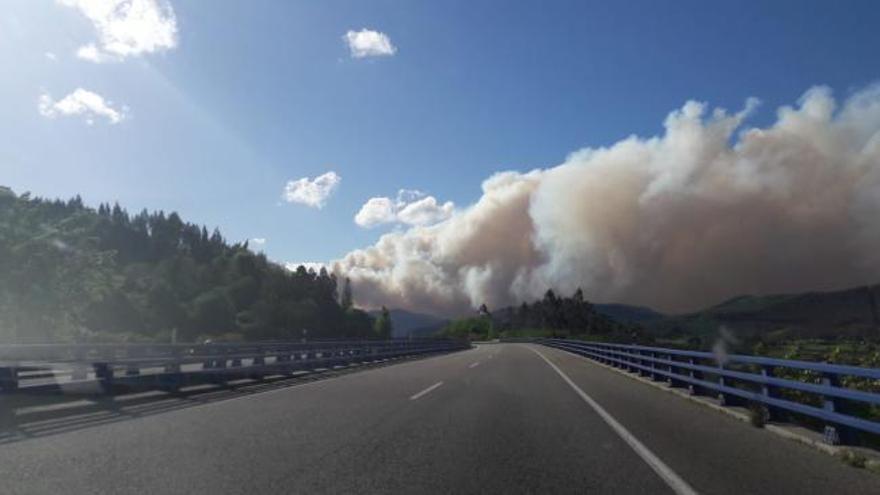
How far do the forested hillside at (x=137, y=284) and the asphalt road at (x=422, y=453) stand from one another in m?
44.6

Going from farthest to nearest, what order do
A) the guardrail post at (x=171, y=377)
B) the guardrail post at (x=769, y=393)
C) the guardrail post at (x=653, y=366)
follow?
the guardrail post at (x=653, y=366), the guardrail post at (x=171, y=377), the guardrail post at (x=769, y=393)

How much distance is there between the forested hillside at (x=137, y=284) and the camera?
220ft

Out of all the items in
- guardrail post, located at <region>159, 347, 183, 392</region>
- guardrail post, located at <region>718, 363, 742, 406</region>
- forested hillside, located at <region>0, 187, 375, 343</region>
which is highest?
forested hillside, located at <region>0, 187, 375, 343</region>

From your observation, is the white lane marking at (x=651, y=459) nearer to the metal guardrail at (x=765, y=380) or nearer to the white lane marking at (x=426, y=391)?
the metal guardrail at (x=765, y=380)

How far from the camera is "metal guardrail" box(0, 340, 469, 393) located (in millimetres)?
13758

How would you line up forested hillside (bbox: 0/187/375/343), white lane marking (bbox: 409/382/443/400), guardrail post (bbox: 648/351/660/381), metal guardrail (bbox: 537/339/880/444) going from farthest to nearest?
forested hillside (bbox: 0/187/375/343) → guardrail post (bbox: 648/351/660/381) → white lane marking (bbox: 409/382/443/400) → metal guardrail (bbox: 537/339/880/444)

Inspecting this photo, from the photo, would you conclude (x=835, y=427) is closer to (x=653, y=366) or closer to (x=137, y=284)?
(x=653, y=366)

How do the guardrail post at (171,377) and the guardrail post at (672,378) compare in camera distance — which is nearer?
the guardrail post at (171,377)

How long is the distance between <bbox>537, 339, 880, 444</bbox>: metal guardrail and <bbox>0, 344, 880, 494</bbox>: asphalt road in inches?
21.9

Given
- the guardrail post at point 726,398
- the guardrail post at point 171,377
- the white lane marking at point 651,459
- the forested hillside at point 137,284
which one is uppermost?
the forested hillside at point 137,284

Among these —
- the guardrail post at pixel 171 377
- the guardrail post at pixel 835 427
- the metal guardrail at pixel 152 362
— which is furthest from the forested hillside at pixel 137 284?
the guardrail post at pixel 835 427

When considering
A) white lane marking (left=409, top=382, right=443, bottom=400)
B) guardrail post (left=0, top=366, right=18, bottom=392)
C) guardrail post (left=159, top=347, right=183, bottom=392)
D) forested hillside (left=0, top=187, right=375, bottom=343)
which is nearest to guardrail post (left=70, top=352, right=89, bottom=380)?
guardrail post (left=159, top=347, right=183, bottom=392)

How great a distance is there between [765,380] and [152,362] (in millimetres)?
12374

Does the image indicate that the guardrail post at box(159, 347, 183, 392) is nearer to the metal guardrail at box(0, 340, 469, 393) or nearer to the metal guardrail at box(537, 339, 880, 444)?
the metal guardrail at box(0, 340, 469, 393)
